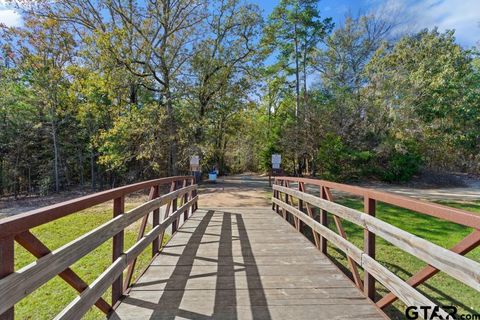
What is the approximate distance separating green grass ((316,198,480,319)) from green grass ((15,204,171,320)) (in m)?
4.12

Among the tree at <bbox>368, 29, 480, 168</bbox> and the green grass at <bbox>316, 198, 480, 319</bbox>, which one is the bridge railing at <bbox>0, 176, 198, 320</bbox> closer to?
the green grass at <bbox>316, 198, 480, 319</bbox>

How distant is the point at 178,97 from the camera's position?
14.1 meters

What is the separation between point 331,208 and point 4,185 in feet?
53.9

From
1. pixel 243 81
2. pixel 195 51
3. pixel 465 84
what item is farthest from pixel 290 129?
pixel 465 84

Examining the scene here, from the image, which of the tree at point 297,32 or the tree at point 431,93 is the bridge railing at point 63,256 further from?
the tree at point 431,93

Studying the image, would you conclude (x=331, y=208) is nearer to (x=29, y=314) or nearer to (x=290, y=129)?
(x=29, y=314)

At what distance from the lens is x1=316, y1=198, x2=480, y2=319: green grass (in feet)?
12.6

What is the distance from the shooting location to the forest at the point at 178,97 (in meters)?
12.8

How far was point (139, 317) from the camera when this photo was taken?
202 cm

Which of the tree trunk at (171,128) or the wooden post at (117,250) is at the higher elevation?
the tree trunk at (171,128)

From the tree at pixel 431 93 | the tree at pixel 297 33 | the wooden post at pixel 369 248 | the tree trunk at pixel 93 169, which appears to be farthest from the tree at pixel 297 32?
the wooden post at pixel 369 248

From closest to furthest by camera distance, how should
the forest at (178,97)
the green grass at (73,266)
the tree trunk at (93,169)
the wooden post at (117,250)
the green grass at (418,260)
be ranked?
the wooden post at (117,250)
the green grass at (73,266)
the green grass at (418,260)
the forest at (178,97)
the tree trunk at (93,169)

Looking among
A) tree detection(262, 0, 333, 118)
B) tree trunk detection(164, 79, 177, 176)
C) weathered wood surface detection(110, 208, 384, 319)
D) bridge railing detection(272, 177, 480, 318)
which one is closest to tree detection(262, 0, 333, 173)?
tree detection(262, 0, 333, 118)

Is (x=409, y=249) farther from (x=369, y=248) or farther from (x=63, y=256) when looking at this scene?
(x=63, y=256)
